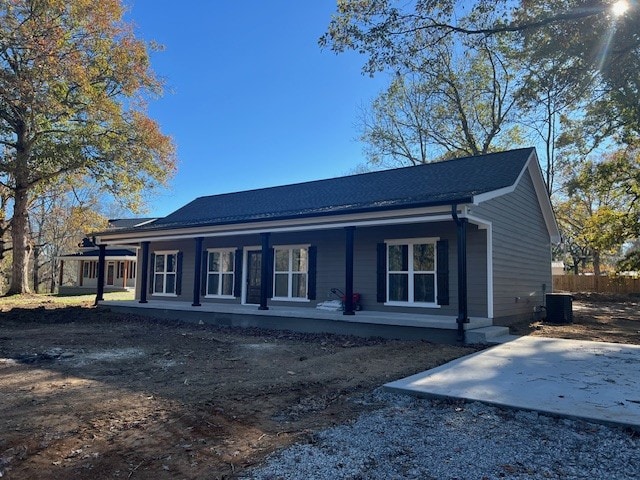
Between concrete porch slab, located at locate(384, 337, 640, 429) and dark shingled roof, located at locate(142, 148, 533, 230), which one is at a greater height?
dark shingled roof, located at locate(142, 148, 533, 230)

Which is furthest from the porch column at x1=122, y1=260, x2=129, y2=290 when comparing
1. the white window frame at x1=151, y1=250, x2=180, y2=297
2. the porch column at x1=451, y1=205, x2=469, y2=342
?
the porch column at x1=451, y1=205, x2=469, y2=342

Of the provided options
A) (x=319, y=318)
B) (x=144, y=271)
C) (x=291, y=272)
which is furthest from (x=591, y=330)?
(x=144, y=271)

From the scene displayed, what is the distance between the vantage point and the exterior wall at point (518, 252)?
10.5 m

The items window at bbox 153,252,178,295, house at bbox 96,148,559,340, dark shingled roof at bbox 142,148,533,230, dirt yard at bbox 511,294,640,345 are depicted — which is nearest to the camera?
dirt yard at bbox 511,294,640,345

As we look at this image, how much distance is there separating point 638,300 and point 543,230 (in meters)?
13.2

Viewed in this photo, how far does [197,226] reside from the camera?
13281 mm

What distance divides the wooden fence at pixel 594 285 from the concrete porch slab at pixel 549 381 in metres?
24.2

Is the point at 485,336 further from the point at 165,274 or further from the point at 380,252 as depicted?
the point at 165,274

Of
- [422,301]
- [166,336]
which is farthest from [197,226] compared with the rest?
[422,301]

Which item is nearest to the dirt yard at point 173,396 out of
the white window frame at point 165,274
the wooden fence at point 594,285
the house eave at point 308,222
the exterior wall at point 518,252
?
the house eave at point 308,222

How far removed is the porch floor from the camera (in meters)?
9.24

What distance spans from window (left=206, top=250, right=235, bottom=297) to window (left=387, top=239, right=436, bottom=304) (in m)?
5.73

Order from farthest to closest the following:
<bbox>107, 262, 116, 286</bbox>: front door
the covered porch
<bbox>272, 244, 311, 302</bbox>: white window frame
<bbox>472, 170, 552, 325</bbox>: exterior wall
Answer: <bbox>107, 262, 116, 286</bbox>: front door < <bbox>272, 244, 311, 302</bbox>: white window frame < <bbox>472, 170, 552, 325</bbox>: exterior wall < the covered porch

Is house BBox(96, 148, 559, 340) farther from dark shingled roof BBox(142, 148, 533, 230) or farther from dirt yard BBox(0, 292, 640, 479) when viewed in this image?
dirt yard BBox(0, 292, 640, 479)
